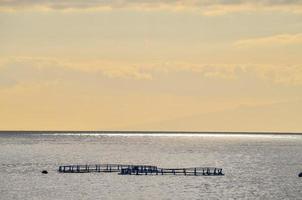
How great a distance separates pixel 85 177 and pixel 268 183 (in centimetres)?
3458

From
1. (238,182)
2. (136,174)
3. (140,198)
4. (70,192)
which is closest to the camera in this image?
(140,198)

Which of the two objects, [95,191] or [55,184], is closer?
[95,191]

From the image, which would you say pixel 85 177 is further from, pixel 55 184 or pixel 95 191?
pixel 95 191

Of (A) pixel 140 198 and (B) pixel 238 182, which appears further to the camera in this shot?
(B) pixel 238 182

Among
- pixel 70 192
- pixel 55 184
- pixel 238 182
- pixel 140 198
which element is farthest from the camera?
pixel 238 182

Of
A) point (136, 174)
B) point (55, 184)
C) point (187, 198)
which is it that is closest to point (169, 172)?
point (136, 174)

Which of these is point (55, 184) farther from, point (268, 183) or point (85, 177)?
point (268, 183)

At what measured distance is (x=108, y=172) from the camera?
17288 cm

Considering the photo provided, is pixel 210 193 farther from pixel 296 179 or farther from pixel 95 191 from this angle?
pixel 296 179

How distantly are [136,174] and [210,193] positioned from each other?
3622 centimetres

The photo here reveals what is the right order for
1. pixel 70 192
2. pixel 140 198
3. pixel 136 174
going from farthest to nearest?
pixel 136 174 < pixel 70 192 < pixel 140 198

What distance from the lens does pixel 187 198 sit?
12406cm

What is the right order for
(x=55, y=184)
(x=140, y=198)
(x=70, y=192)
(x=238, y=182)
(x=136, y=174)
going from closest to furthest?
(x=140, y=198)
(x=70, y=192)
(x=55, y=184)
(x=238, y=182)
(x=136, y=174)

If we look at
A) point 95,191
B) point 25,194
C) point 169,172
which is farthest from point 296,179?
point 25,194
